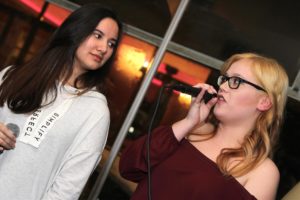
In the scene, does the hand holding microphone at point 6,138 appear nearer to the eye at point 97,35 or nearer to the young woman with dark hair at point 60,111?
the young woman with dark hair at point 60,111

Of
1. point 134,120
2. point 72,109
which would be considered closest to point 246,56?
point 72,109

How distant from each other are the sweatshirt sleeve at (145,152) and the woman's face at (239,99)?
24 centimetres

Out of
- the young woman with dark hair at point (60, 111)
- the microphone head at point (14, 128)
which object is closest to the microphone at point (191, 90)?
the young woman with dark hair at point (60, 111)

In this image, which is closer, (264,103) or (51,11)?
(264,103)

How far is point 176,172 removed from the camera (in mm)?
1518

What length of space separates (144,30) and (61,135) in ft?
6.21

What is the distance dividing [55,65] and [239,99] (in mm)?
887

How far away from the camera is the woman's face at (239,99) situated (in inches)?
61.4

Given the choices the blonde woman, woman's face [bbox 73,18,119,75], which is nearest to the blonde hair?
the blonde woman

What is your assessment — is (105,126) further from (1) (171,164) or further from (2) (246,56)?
(2) (246,56)

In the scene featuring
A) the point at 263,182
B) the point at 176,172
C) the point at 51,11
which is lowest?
the point at 176,172

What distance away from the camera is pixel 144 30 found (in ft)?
10.6

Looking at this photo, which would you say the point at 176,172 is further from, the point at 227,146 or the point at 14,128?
the point at 14,128

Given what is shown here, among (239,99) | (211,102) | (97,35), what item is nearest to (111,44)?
(97,35)
